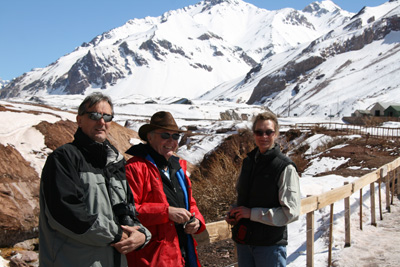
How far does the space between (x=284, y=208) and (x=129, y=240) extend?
4.15 ft

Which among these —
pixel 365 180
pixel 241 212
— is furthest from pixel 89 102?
pixel 365 180

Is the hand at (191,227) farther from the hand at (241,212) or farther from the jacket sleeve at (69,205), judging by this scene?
the jacket sleeve at (69,205)

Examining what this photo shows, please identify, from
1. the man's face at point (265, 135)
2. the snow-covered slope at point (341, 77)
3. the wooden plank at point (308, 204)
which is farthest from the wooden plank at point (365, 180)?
the snow-covered slope at point (341, 77)

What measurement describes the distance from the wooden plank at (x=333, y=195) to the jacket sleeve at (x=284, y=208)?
1.67m

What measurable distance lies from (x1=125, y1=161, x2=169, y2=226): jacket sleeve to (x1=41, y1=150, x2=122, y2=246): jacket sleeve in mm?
452

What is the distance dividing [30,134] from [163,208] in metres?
4.28

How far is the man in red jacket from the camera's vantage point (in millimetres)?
2680

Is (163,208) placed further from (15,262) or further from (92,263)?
(15,262)

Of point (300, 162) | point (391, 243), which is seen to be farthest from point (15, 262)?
point (300, 162)

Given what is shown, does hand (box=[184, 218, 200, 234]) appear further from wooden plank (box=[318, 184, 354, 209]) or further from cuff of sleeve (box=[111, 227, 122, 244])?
wooden plank (box=[318, 184, 354, 209])

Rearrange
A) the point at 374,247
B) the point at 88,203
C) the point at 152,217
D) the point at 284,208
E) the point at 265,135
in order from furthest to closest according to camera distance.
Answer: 1. the point at 374,247
2. the point at 265,135
3. the point at 284,208
4. the point at 152,217
5. the point at 88,203

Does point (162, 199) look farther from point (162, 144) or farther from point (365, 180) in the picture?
point (365, 180)

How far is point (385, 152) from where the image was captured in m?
13.3

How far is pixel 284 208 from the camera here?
9.71 ft
